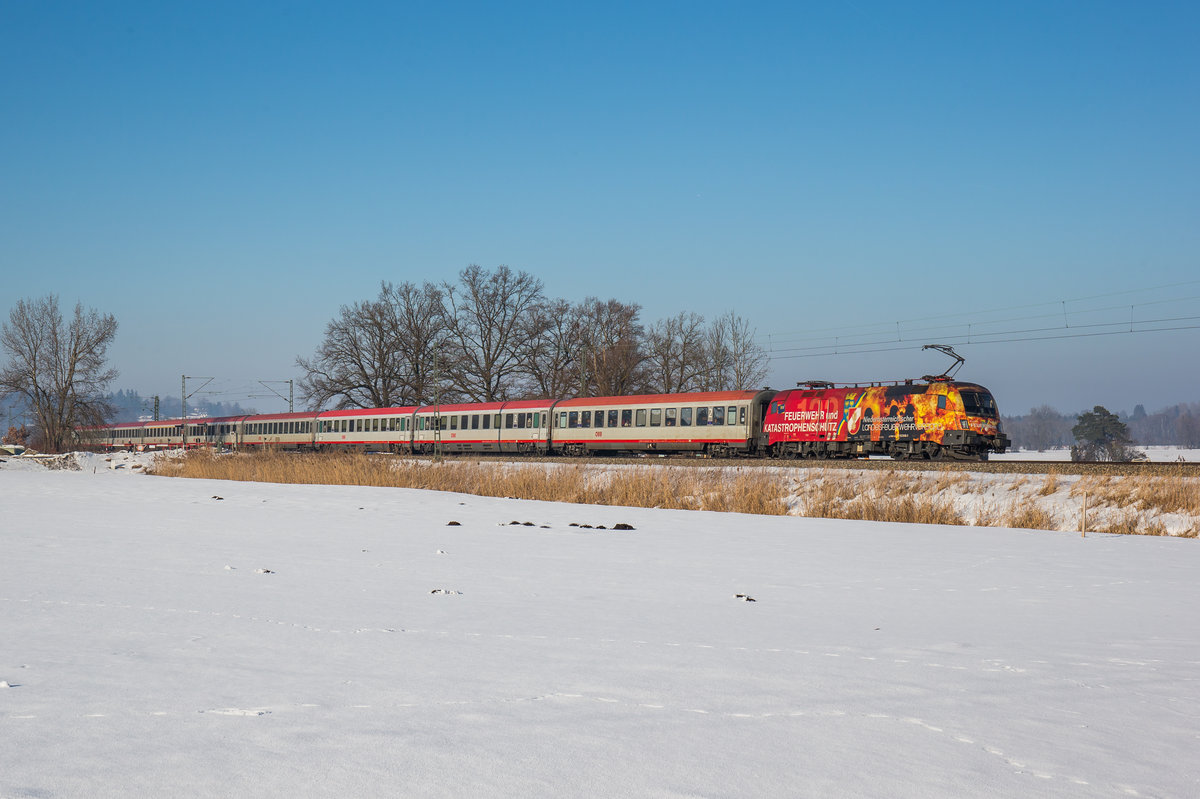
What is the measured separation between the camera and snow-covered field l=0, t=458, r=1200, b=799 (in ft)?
10.8

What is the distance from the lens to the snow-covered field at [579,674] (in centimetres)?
328

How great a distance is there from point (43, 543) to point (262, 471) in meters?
18.7

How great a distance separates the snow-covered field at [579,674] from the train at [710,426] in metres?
22.2

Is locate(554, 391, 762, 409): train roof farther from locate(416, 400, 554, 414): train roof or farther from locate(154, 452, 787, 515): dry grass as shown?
locate(154, 452, 787, 515): dry grass

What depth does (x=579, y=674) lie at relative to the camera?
4.75m

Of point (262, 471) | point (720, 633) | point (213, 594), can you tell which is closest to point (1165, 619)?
point (720, 633)

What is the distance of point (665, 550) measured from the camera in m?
11.1

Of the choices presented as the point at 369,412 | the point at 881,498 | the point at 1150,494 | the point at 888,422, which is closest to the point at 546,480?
the point at 881,498

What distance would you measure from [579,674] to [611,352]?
212 ft

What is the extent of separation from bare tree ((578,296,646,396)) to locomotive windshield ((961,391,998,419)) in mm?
35922

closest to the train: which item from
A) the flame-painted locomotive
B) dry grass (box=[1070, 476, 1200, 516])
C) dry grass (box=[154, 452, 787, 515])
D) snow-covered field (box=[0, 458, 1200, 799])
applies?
the flame-painted locomotive

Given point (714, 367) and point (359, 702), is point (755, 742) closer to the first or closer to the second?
point (359, 702)

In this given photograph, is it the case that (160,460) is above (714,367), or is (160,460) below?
below

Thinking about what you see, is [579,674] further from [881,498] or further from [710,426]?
[710,426]
